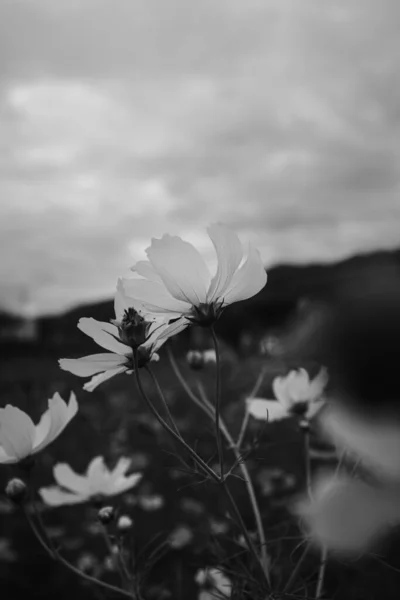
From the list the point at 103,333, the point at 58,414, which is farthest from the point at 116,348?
the point at 58,414

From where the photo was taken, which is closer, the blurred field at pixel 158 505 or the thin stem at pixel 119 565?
the thin stem at pixel 119 565

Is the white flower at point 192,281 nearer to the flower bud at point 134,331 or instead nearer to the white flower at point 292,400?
the flower bud at point 134,331

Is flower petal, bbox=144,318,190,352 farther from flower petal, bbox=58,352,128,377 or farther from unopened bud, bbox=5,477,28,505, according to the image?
unopened bud, bbox=5,477,28,505

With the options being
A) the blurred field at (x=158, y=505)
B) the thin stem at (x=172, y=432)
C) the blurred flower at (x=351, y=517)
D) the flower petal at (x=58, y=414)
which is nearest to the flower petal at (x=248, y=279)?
the thin stem at (x=172, y=432)

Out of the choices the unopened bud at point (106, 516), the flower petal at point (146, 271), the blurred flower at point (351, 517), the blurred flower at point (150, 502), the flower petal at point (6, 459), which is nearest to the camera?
the blurred flower at point (351, 517)

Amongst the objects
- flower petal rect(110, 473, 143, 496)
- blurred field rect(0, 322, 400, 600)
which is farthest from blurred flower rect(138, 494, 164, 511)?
flower petal rect(110, 473, 143, 496)

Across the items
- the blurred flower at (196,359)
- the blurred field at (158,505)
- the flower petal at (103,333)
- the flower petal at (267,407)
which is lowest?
the blurred field at (158,505)

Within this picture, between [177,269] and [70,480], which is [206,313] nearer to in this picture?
[177,269]
